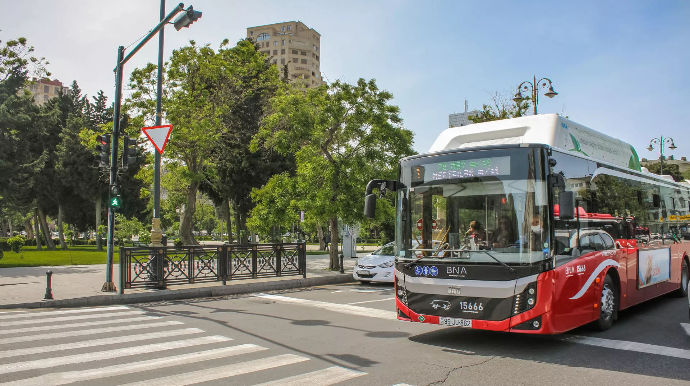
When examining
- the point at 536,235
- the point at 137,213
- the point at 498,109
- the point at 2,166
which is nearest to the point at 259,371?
the point at 536,235

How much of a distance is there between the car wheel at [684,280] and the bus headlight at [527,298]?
7.94m

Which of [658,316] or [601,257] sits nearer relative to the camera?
[601,257]

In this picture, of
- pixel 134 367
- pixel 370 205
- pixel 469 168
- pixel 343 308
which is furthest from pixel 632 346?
pixel 134 367

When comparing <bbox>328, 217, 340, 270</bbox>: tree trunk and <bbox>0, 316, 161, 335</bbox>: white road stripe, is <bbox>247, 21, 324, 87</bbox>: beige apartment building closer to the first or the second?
<bbox>328, 217, 340, 270</bbox>: tree trunk

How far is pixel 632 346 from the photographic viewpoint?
23.8 feet

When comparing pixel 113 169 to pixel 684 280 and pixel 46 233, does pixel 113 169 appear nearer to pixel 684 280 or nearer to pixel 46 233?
pixel 684 280

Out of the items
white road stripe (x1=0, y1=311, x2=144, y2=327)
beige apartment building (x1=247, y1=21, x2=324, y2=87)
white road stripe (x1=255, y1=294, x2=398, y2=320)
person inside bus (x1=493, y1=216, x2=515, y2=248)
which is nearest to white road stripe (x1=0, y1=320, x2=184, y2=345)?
white road stripe (x1=0, y1=311, x2=144, y2=327)

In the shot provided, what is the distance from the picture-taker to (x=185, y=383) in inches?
219

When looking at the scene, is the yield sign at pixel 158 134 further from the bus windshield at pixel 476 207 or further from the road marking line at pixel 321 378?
the road marking line at pixel 321 378

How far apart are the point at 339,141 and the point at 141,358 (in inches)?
592

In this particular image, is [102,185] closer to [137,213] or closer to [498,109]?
[137,213]

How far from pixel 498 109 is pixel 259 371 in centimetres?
2719

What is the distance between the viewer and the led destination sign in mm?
7086

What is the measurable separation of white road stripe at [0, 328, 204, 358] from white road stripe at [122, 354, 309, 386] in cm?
249
